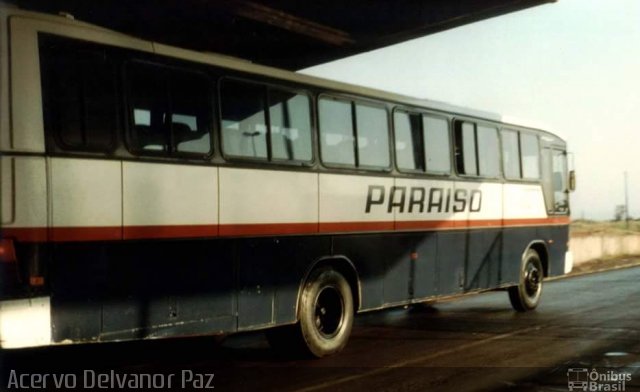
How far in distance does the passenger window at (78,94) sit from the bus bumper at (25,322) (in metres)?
1.44

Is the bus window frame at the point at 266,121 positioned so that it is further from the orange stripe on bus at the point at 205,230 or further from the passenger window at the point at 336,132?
the orange stripe on bus at the point at 205,230

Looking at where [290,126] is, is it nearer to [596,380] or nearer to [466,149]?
[466,149]

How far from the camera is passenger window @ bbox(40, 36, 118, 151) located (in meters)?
6.79

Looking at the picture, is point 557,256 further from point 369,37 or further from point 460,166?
point 369,37

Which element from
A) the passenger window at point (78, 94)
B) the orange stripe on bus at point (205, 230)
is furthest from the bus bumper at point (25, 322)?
the passenger window at point (78, 94)

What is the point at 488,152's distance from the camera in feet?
42.5

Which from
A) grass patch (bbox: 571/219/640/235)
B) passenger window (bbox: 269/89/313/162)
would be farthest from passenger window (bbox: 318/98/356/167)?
grass patch (bbox: 571/219/640/235)

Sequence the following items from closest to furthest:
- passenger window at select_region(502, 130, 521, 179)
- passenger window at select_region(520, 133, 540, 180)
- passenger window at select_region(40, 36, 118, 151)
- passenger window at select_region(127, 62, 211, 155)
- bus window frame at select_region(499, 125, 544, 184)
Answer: passenger window at select_region(40, 36, 118, 151) → passenger window at select_region(127, 62, 211, 155) → passenger window at select_region(502, 130, 521, 179) → bus window frame at select_region(499, 125, 544, 184) → passenger window at select_region(520, 133, 540, 180)

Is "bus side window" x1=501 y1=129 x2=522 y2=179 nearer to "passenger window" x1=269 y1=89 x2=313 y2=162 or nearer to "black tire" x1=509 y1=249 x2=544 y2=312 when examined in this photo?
"black tire" x1=509 y1=249 x2=544 y2=312

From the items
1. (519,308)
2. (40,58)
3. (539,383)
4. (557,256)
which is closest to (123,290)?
(40,58)

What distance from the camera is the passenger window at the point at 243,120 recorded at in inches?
329

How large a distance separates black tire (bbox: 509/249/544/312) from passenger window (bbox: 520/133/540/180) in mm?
1477

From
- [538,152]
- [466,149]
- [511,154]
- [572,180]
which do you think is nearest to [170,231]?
[466,149]

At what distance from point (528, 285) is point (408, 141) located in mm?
4791
